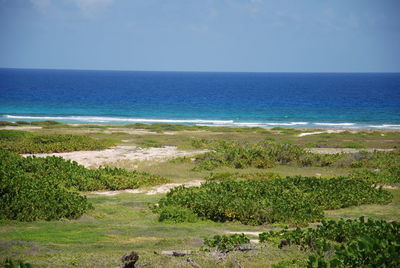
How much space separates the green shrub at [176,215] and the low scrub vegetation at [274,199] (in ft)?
1.12

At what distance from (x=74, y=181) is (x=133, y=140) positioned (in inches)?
668

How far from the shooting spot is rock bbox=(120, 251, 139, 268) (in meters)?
9.51

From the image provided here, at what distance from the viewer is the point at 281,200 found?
16141 millimetres

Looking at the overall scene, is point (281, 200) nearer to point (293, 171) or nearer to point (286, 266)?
point (286, 266)

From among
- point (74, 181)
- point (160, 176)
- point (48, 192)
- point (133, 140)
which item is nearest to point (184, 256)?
point (48, 192)

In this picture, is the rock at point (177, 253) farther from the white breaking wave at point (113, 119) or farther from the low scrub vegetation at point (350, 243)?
the white breaking wave at point (113, 119)

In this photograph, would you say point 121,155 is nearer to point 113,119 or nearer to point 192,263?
point 192,263

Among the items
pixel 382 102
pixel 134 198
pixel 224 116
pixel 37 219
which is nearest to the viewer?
pixel 37 219

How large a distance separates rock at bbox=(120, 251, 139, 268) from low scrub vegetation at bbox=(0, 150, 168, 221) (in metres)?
5.95

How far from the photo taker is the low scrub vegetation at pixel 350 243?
8625 mm

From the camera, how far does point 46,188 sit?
53.1ft

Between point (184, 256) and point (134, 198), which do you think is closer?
point (184, 256)

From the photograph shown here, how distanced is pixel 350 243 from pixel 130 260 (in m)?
5.19

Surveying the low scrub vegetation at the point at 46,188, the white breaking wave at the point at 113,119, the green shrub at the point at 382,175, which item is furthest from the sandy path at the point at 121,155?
the white breaking wave at the point at 113,119
